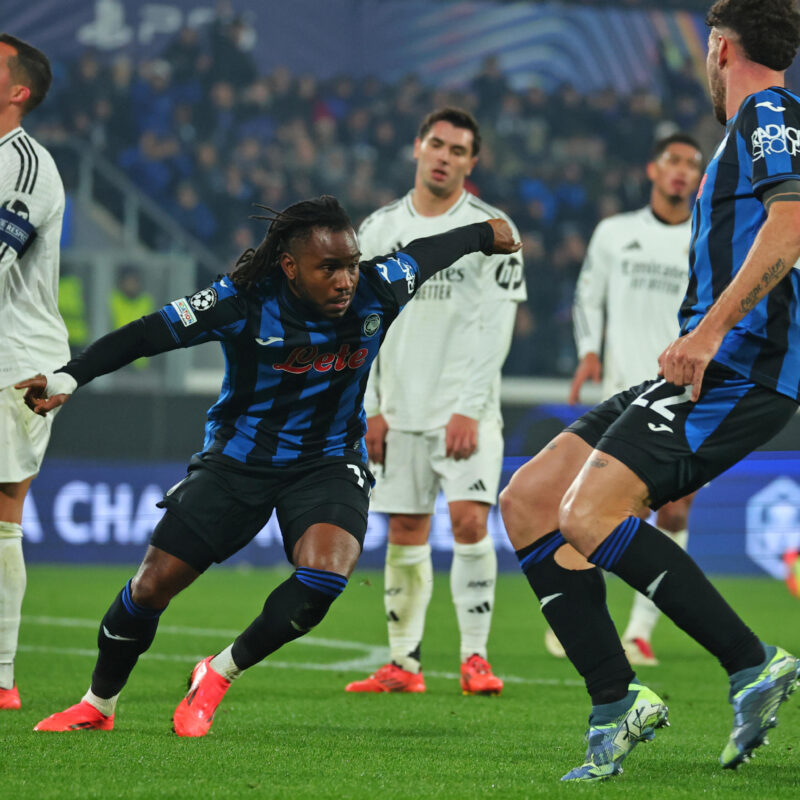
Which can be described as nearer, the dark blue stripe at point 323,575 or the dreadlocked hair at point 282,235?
the dark blue stripe at point 323,575

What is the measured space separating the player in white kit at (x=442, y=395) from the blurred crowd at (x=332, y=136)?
993 cm

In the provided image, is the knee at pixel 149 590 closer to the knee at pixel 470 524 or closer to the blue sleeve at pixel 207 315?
the blue sleeve at pixel 207 315

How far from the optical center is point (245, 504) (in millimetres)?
4285

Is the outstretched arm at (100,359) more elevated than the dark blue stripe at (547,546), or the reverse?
the outstretched arm at (100,359)

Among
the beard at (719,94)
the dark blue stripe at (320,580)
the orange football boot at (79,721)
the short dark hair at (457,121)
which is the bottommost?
the orange football boot at (79,721)

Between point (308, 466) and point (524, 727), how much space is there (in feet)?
4.04

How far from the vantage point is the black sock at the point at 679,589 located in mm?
3363

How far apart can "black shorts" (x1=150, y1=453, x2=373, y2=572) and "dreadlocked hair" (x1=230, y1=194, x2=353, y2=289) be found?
0.61m

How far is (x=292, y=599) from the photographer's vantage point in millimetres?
4109

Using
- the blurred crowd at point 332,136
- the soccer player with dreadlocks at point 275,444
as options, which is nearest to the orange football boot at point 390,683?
the soccer player with dreadlocks at point 275,444

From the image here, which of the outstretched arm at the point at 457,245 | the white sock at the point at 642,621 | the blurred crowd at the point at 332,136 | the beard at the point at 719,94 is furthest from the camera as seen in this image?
the blurred crowd at the point at 332,136

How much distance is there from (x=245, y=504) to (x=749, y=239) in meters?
1.79

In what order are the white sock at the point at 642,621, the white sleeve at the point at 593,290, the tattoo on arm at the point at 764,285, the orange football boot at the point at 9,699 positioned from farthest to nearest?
the white sleeve at the point at 593,290 < the white sock at the point at 642,621 < the orange football boot at the point at 9,699 < the tattoo on arm at the point at 764,285

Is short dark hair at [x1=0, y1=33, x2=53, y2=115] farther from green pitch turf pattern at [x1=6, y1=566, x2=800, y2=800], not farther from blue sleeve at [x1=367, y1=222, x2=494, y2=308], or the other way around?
green pitch turf pattern at [x1=6, y1=566, x2=800, y2=800]
